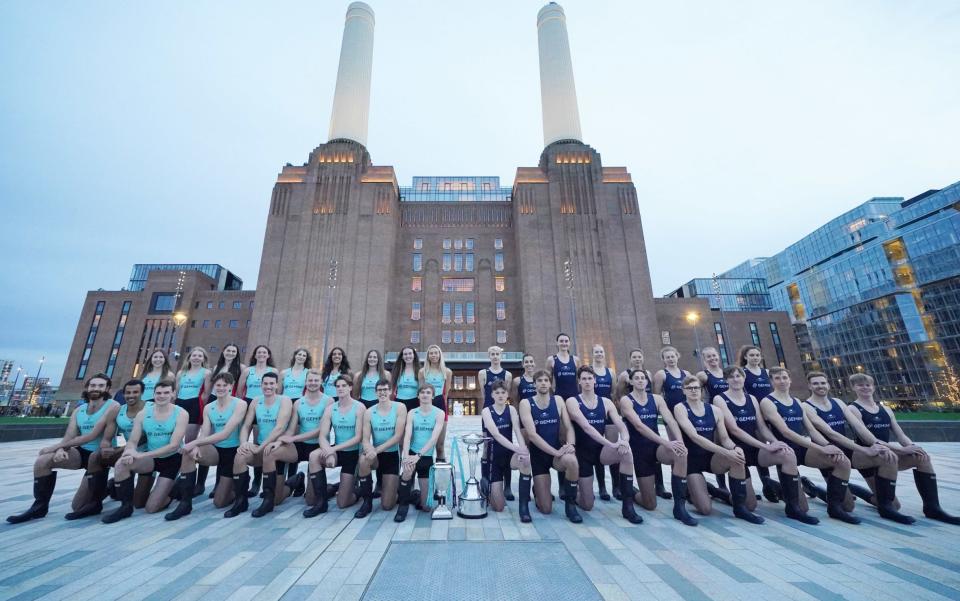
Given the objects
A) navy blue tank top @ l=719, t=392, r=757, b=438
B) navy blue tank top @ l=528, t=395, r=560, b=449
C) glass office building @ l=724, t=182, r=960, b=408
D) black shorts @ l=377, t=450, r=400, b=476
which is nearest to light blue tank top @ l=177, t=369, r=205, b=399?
black shorts @ l=377, t=450, r=400, b=476

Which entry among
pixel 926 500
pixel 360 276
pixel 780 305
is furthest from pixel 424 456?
pixel 780 305

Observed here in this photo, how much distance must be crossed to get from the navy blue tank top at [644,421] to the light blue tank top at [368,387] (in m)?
5.59

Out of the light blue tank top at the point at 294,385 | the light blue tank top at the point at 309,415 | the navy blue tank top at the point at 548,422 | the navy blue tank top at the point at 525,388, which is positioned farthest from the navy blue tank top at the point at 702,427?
the light blue tank top at the point at 294,385

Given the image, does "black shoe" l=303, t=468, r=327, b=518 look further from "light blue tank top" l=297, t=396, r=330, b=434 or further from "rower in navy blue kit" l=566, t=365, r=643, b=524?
"rower in navy blue kit" l=566, t=365, r=643, b=524

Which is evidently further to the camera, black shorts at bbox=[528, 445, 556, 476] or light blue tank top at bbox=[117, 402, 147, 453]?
light blue tank top at bbox=[117, 402, 147, 453]

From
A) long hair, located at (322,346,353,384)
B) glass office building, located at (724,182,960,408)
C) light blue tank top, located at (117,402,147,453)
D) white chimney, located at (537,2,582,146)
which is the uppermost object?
white chimney, located at (537,2,582,146)

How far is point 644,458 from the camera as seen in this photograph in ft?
22.0

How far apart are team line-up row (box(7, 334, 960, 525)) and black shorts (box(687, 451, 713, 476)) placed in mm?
25

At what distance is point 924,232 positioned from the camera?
50.8m

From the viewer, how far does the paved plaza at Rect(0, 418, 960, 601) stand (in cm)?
373

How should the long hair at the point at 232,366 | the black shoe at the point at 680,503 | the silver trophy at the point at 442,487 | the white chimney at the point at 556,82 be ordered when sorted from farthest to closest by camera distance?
the white chimney at the point at 556,82 → the long hair at the point at 232,366 → the silver trophy at the point at 442,487 → the black shoe at the point at 680,503

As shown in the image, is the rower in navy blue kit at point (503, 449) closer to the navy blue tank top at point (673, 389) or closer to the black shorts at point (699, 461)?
the black shorts at point (699, 461)

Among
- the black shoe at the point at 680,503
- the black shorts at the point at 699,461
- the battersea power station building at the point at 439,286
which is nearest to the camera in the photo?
the black shoe at the point at 680,503

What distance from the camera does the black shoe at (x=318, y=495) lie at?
6257mm
